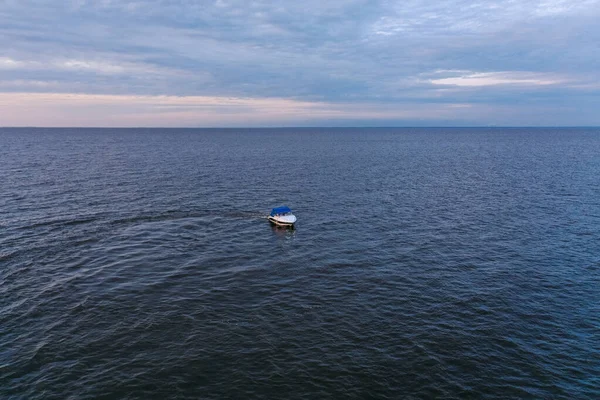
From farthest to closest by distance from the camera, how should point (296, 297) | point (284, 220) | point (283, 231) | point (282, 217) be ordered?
Answer: point (282, 217)
point (284, 220)
point (283, 231)
point (296, 297)

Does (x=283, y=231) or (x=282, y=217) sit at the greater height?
(x=282, y=217)

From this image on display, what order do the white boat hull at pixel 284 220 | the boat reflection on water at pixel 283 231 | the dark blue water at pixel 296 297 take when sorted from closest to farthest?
the dark blue water at pixel 296 297 < the boat reflection on water at pixel 283 231 < the white boat hull at pixel 284 220

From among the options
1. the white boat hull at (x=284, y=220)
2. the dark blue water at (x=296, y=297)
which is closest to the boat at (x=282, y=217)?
the white boat hull at (x=284, y=220)

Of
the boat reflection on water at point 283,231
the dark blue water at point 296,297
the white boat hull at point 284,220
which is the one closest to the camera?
the dark blue water at point 296,297

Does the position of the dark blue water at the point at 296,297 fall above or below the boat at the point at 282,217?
below

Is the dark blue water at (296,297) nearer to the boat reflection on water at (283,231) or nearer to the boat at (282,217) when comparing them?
the boat reflection on water at (283,231)

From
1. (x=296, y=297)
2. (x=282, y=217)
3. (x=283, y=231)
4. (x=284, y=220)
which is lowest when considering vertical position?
(x=296, y=297)

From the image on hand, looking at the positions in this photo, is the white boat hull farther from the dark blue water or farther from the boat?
the dark blue water

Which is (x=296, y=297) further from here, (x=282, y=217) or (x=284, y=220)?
(x=282, y=217)

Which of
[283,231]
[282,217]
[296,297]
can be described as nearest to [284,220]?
[282,217]

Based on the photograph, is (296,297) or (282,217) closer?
(296,297)
